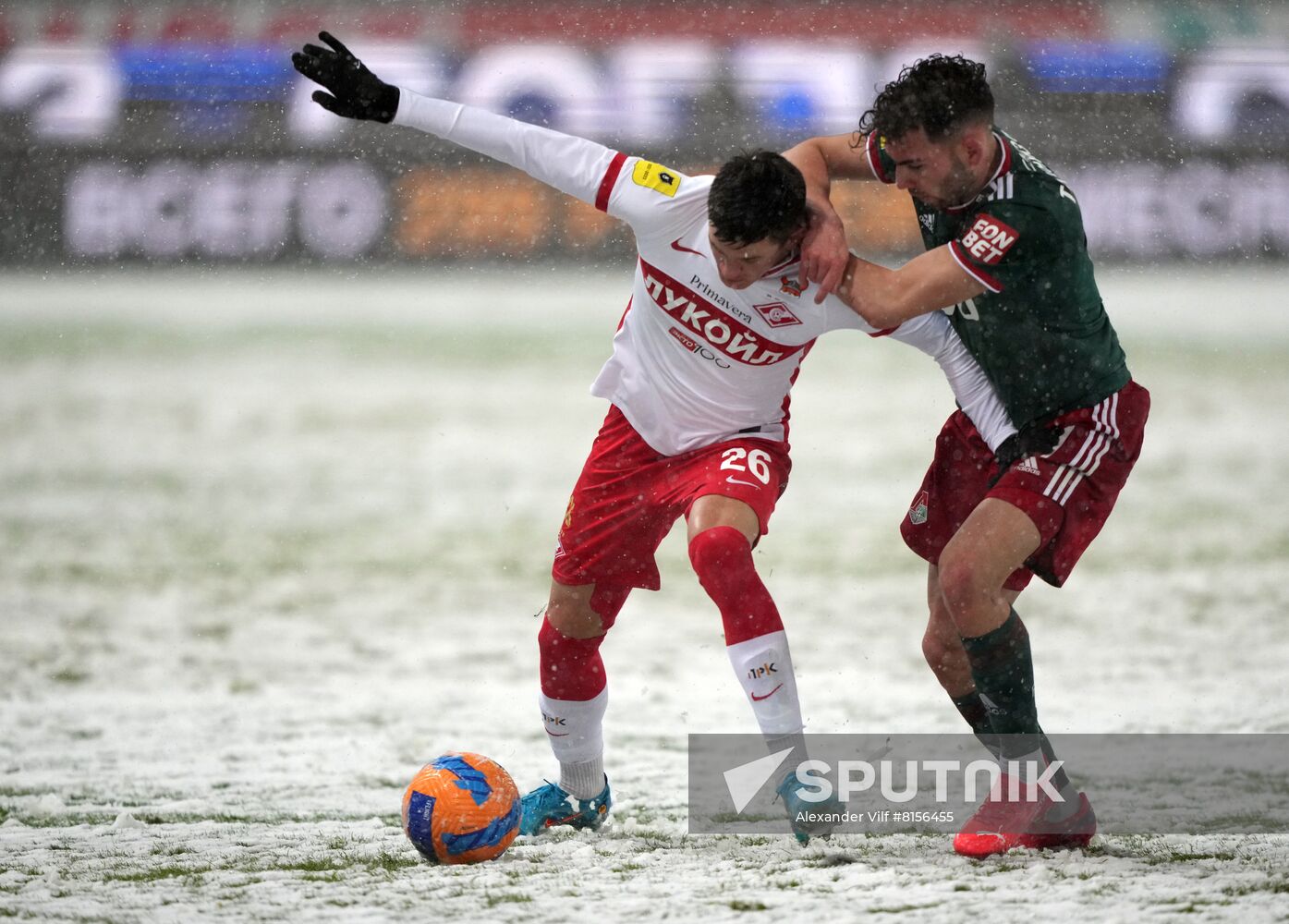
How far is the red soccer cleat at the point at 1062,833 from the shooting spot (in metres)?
3.99

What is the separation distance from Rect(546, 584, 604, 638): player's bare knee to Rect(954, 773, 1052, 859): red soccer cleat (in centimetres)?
122

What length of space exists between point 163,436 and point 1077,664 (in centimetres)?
795

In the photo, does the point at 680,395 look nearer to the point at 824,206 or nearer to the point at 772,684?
the point at 824,206

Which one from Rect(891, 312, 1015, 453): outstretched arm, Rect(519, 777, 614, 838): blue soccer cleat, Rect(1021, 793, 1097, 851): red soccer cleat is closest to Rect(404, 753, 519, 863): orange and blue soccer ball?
Rect(519, 777, 614, 838): blue soccer cleat

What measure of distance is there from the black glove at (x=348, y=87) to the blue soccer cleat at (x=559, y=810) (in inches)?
81.1

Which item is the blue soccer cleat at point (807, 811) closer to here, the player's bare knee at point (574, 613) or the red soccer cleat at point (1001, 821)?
the red soccer cleat at point (1001, 821)

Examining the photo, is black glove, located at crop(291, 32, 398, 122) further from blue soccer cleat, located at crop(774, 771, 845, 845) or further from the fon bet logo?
blue soccer cleat, located at crop(774, 771, 845, 845)

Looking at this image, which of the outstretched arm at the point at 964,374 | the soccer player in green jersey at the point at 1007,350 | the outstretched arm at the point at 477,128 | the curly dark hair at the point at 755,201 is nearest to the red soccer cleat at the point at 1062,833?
the soccer player in green jersey at the point at 1007,350

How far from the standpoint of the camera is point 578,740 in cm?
444

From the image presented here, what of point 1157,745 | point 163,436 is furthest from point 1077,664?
point 163,436

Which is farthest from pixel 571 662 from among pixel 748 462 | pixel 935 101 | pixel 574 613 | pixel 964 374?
pixel 935 101

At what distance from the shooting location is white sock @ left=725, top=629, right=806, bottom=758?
3879mm

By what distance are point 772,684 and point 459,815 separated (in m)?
0.90

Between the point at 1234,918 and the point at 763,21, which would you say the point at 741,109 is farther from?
the point at 1234,918
